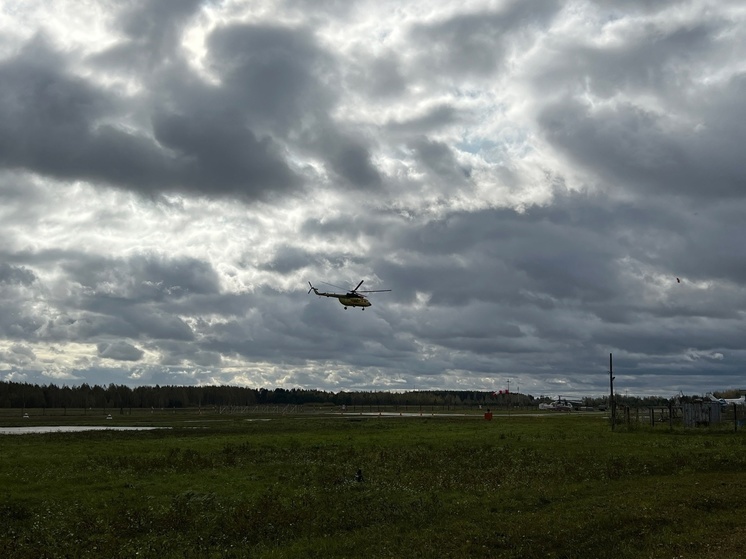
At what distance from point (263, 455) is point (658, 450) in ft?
85.2

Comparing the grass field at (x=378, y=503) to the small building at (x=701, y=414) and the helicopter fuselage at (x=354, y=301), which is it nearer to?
the small building at (x=701, y=414)

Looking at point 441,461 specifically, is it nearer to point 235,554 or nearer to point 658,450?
point 658,450

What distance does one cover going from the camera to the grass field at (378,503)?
22.3 metres

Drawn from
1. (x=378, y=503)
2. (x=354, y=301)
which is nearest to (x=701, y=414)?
(x=354, y=301)

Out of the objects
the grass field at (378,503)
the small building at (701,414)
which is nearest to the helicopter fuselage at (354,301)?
the small building at (701,414)

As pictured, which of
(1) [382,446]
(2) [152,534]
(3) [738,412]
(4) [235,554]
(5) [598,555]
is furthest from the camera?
(3) [738,412]

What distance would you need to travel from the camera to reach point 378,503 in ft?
95.3

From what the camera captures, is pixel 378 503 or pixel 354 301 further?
pixel 354 301

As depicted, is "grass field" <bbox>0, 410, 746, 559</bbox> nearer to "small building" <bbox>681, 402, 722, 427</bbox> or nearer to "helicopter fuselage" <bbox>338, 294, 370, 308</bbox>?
"small building" <bbox>681, 402, 722, 427</bbox>

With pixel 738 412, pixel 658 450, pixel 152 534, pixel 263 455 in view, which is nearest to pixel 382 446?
pixel 263 455

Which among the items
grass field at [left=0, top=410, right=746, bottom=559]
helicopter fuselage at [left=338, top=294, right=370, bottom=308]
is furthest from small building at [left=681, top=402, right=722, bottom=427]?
helicopter fuselage at [left=338, top=294, right=370, bottom=308]

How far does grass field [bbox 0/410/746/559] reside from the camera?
22297mm

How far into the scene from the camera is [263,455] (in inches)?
1763

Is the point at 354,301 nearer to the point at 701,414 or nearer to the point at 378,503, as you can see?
the point at 701,414
